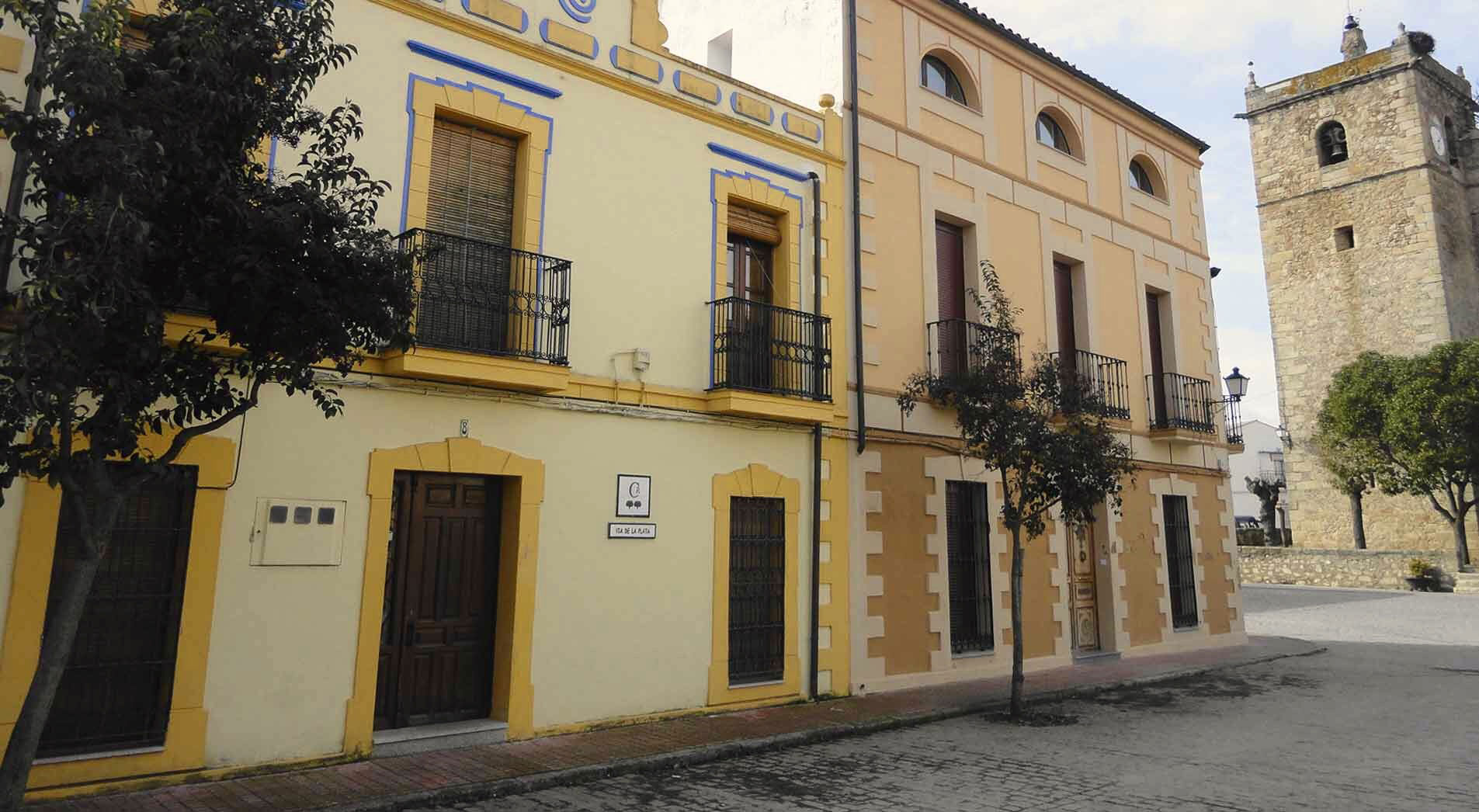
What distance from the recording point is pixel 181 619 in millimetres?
6492

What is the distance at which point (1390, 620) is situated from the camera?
64.2 ft

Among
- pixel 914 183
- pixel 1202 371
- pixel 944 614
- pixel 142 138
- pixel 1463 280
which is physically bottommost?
pixel 944 614

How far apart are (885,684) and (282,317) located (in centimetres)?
788

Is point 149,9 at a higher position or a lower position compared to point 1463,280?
lower

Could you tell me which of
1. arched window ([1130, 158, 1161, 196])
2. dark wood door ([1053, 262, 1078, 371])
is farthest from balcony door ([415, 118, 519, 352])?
arched window ([1130, 158, 1161, 196])

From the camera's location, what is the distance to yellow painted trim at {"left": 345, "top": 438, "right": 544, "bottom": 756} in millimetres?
7195

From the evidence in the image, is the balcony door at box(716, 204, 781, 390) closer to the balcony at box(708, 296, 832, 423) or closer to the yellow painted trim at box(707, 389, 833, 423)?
the balcony at box(708, 296, 832, 423)

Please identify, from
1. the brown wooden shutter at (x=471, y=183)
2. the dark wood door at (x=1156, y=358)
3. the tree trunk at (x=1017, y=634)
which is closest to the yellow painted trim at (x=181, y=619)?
the brown wooden shutter at (x=471, y=183)

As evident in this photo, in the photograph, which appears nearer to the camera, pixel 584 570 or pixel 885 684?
pixel 584 570

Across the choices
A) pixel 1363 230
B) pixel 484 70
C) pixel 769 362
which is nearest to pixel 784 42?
pixel 769 362

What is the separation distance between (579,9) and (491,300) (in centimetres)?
337

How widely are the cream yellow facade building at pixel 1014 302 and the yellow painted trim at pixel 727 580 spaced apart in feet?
2.88

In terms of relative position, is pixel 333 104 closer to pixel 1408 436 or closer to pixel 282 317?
pixel 282 317

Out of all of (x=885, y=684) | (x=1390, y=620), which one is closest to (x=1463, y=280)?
(x=1390, y=620)
